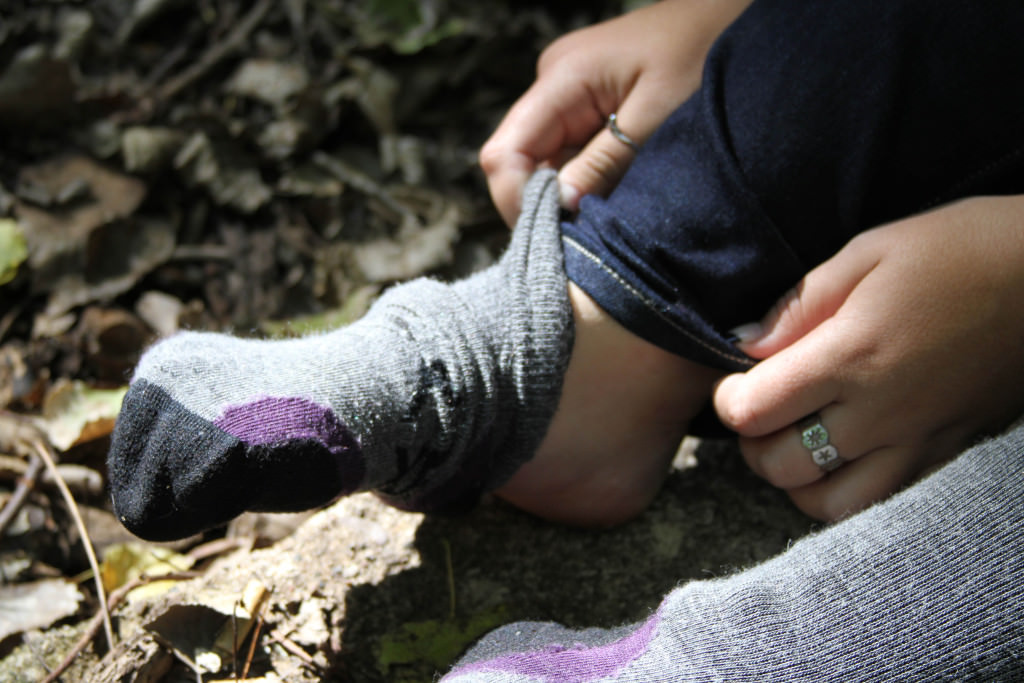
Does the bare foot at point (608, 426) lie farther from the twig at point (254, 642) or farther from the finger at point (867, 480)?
the twig at point (254, 642)

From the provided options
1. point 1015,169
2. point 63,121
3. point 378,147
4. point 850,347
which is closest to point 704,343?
point 850,347

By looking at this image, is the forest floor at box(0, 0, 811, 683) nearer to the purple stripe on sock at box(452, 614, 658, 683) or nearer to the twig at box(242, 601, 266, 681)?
the twig at box(242, 601, 266, 681)

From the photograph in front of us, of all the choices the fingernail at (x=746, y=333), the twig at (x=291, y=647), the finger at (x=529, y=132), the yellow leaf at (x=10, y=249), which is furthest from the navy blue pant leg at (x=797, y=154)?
the yellow leaf at (x=10, y=249)

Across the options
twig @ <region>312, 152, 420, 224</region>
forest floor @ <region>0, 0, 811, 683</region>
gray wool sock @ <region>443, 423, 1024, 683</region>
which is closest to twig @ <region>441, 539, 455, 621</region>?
forest floor @ <region>0, 0, 811, 683</region>

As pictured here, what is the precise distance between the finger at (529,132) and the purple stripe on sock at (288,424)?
1.34ft

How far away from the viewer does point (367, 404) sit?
0.80m

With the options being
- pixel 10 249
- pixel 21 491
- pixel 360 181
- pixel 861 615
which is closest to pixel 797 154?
pixel 861 615

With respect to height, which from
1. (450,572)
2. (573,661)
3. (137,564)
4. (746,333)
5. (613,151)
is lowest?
(137,564)

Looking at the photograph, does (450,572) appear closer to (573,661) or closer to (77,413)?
(573,661)

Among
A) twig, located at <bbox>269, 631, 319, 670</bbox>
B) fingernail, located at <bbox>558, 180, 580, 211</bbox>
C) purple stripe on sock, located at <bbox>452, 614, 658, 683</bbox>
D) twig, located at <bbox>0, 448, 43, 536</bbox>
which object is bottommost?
twig, located at <bbox>0, 448, 43, 536</bbox>

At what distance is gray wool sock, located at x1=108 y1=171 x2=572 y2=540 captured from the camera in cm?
76

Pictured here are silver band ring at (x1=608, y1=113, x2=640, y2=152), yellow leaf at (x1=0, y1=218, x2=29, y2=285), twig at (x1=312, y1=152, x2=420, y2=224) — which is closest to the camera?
silver band ring at (x1=608, y1=113, x2=640, y2=152)

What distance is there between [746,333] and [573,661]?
41cm

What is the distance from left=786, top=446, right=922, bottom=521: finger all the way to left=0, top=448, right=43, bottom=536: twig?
3.13ft
